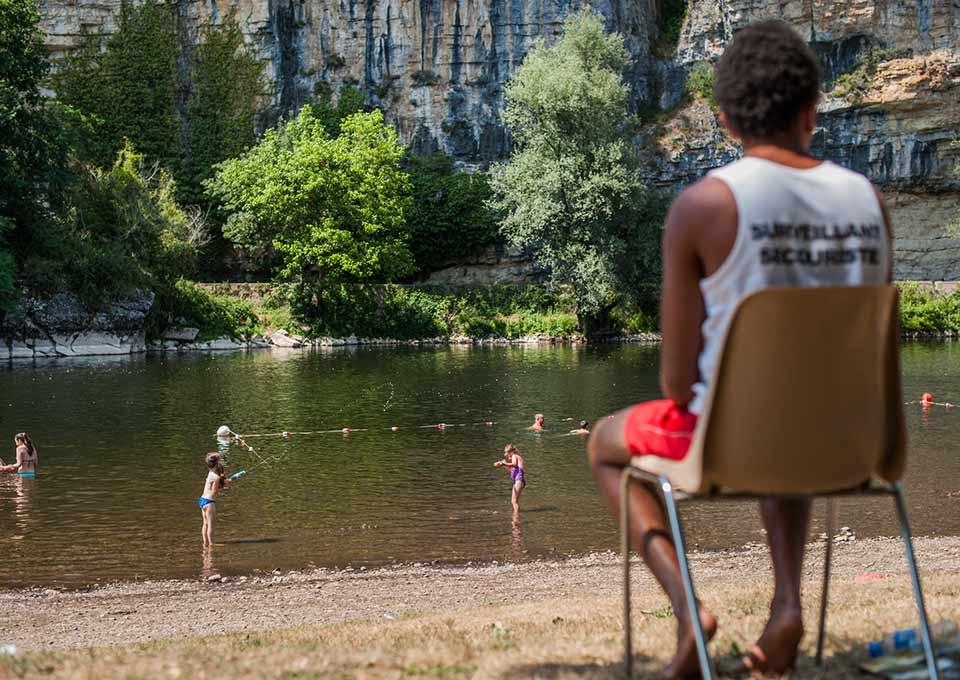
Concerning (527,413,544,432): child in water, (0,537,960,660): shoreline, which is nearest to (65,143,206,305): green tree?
(527,413,544,432): child in water

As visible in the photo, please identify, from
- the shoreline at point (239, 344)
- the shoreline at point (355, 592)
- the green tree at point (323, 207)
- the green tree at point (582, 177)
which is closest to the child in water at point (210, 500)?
the shoreline at point (355, 592)

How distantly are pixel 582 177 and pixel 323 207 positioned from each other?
52.2 feet

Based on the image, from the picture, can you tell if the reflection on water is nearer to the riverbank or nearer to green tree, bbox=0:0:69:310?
the riverbank

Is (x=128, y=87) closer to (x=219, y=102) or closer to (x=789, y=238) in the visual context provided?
(x=219, y=102)

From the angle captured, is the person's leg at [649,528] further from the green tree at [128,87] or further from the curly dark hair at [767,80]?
the green tree at [128,87]

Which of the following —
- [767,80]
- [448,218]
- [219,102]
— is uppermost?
[219,102]

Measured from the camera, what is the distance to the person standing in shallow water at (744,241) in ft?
12.3

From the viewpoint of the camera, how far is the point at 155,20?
75.9 meters

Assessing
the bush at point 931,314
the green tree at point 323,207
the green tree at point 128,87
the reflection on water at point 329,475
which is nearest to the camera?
the reflection on water at point 329,475

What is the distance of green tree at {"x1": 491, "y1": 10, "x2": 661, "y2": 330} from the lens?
189ft

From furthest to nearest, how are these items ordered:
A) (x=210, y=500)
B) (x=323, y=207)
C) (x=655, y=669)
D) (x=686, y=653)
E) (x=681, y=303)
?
(x=323, y=207) → (x=210, y=500) → (x=655, y=669) → (x=686, y=653) → (x=681, y=303)

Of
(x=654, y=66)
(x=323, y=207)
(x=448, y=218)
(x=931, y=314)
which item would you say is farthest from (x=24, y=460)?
(x=654, y=66)

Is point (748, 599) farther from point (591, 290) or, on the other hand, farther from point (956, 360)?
point (591, 290)

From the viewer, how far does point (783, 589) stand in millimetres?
4414
